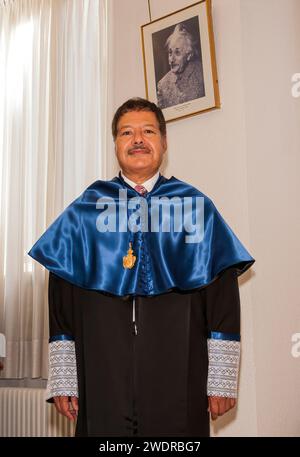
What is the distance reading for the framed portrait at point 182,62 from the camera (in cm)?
323

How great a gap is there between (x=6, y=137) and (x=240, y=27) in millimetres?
1994

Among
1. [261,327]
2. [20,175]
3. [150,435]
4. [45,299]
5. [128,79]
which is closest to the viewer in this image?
[150,435]

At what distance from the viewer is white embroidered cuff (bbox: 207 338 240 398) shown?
6.59 feet

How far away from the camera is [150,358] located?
204cm

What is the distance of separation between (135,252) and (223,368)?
19.8 inches

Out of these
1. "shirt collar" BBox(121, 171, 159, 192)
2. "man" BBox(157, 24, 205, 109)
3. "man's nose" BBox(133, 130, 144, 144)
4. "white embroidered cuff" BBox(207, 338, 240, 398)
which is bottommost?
"white embroidered cuff" BBox(207, 338, 240, 398)

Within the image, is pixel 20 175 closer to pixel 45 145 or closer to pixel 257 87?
pixel 45 145

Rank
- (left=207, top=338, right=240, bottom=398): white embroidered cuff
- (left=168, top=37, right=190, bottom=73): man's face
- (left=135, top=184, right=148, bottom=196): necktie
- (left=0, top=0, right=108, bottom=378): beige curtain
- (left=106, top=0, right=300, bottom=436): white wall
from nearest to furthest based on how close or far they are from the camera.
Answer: (left=207, top=338, right=240, bottom=398): white embroidered cuff < (left=135, top=184, right=148, bottom=196): necktie < (left=106, top=0, right=300, bottom=436): white wall < (left=168, top=37, right=190, bottom=73): man's face < (left=0, top=0, right=108, bottom=378): beige curtain

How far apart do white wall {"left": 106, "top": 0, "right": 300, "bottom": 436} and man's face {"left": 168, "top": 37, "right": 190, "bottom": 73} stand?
20 centimetres

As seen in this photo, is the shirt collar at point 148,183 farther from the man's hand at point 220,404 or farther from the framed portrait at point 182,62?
the framed portrait at point 182,62

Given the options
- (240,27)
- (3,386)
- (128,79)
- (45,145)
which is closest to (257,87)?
(240,27)

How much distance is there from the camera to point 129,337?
2.06 m

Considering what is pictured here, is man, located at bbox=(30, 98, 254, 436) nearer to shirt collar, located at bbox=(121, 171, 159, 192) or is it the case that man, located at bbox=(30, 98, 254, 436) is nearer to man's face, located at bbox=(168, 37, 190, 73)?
shirt collar, located at bbox=(121, 171, 159, 192)

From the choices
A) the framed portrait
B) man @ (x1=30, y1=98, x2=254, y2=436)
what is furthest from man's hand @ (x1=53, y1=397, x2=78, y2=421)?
the framed portrait
